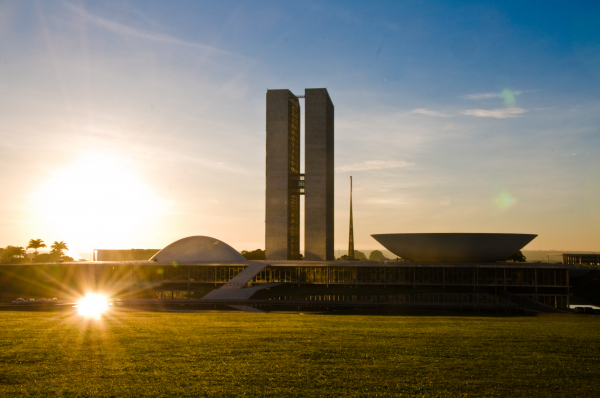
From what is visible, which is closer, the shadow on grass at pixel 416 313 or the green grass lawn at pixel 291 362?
the green grass lawn at pixel 291 362

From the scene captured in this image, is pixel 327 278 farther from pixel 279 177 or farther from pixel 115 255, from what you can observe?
pixel 115 255

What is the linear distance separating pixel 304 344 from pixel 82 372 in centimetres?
555

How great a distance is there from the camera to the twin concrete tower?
8962cm

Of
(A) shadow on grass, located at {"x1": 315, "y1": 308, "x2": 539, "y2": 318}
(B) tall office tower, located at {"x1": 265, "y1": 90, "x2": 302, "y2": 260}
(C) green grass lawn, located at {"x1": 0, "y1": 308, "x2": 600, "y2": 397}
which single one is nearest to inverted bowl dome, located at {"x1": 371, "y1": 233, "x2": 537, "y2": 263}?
(A) shadow on grass, located at {"x1": 315, "y1": 308, "x2": 539, "y2": 318}

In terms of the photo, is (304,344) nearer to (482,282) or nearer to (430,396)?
(430,396)

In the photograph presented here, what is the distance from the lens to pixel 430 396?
9.02m

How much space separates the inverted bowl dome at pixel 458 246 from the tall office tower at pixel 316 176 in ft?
92.5

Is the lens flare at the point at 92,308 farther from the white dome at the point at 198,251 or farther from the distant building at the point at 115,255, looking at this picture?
the distant building at the point at 115,255

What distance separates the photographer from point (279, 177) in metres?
90.3

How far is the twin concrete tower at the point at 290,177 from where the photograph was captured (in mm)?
89625

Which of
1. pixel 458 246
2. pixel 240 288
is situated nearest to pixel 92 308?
pixel 240 288

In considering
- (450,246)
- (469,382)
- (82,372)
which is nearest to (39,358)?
(82,372)

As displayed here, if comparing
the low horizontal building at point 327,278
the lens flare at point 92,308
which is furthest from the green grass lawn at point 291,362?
the low horizontal building at point 327,278

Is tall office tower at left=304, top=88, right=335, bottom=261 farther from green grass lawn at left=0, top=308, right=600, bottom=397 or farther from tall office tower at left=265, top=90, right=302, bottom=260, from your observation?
green grass lawn at left=0, top=308, right=600, bottom=397
